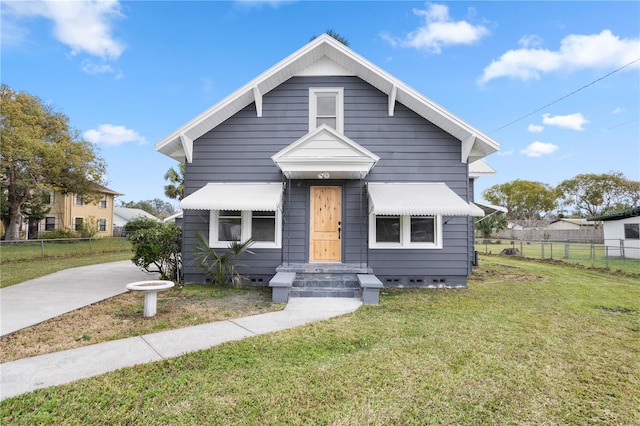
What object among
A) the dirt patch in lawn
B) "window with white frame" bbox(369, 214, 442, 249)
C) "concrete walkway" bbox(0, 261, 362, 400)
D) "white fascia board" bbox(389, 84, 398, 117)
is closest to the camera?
"concrete walkway" bbox(0, 261, 362, 400)

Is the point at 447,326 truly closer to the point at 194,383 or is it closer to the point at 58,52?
the point at 194,383

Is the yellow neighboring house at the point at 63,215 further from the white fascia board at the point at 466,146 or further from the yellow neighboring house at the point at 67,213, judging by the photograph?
the white fascia board at the point at 466,146

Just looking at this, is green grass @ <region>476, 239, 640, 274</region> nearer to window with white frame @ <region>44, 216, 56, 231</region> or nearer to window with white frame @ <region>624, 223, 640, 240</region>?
window with white frame @ <region>624, 223, 640, 240</region>

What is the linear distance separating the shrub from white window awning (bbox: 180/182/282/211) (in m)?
1.80

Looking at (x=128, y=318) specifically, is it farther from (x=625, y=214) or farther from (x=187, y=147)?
(x=625, y=214)

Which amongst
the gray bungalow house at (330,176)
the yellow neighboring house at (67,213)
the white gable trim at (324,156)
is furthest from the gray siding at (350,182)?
the yellow neighboring house at (67,213)

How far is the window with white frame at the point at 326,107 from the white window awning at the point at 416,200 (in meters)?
2.35

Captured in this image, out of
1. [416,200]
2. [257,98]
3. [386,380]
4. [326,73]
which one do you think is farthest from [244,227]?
[386,380]

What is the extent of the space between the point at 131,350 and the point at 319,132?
656 centimetres

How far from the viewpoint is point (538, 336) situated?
5.16m

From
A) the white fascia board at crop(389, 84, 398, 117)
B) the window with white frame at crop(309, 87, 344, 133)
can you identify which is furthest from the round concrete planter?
the white fascia board at crop(389, 84, 398, 117)

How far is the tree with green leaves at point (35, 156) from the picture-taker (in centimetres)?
2202

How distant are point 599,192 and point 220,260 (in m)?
65.6

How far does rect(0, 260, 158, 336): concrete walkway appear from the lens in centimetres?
603
